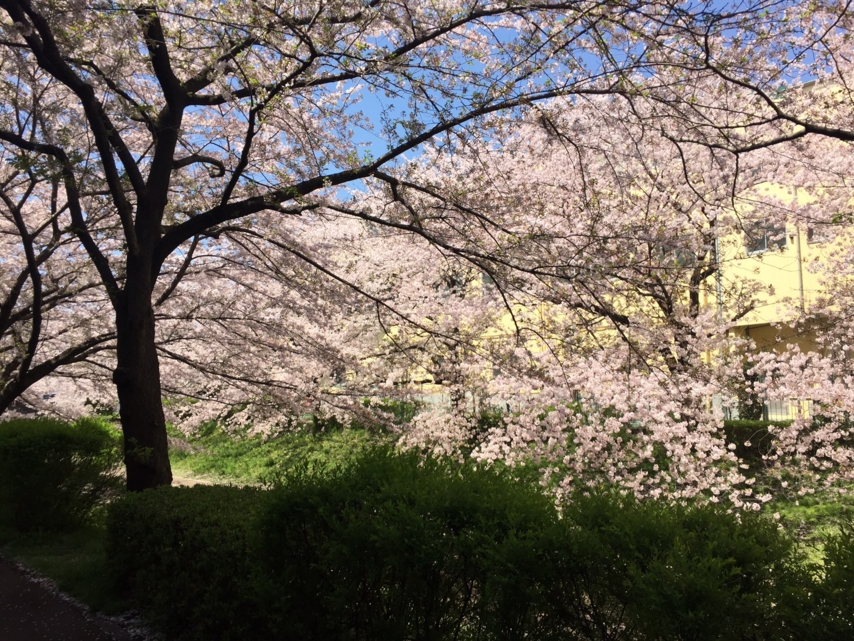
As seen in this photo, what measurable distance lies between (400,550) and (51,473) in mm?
5780

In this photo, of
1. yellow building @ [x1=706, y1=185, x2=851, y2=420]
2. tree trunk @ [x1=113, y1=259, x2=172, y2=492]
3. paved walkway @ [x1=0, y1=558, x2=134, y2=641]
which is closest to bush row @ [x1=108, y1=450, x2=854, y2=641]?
paved walkway @ [x1=0, y1=558, x2=134, y2=641]

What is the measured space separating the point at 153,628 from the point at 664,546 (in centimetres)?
351

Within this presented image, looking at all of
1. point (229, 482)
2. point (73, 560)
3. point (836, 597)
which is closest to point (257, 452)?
point (229, 482)

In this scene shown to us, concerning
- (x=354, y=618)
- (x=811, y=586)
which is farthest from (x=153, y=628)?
(x=811, y=586)

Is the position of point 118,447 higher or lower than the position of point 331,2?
lower

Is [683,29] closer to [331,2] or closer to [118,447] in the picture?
[331,2]

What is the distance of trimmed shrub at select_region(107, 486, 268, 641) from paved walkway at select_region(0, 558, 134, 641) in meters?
0.28

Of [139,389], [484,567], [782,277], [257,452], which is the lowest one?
[484,567]

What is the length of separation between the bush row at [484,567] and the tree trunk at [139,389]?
7.03 feet

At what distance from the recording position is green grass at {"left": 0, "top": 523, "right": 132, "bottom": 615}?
4984mm

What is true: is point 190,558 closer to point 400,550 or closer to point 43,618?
point 43,618

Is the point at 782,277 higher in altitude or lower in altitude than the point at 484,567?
higher

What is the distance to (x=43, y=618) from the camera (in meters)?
4.88

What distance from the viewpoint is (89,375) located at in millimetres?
9656
